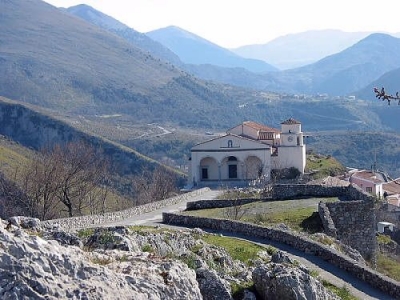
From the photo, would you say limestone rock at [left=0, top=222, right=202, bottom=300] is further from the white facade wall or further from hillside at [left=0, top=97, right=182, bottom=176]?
hillside at [left=0, top=97, right=182, bottom=176]

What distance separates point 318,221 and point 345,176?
Result: 45060 mm

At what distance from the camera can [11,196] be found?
38156 millimetres

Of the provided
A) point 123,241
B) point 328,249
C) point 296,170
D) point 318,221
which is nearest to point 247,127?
point 296,170

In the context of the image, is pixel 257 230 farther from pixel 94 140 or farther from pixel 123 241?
pixel 94 140

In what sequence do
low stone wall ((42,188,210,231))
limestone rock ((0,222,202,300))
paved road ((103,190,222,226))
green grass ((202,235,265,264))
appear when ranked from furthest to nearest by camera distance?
paved road ((103,190,222,226)), low stone wall ((42,188,210,231)), green grass ((202,235,265,264)), limestone rock ((0,222,202,300))

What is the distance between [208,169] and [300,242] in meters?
46.3

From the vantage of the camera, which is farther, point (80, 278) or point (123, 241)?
point (123, 241)

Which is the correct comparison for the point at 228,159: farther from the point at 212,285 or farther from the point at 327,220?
the point at 212,285

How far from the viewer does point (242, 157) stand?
6272cm

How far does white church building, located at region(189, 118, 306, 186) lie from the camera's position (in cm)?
6234

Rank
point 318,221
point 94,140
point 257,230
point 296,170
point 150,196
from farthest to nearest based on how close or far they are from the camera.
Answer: point 94,140, point 296,170, point 150,196, point 318,221, point 257,230

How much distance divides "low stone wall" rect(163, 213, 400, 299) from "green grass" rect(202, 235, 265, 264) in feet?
3.75

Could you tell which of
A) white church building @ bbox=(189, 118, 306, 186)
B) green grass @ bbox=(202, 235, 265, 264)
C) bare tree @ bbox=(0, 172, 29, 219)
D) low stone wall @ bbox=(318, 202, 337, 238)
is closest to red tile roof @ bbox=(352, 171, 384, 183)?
white church building @ bbox=(189, 118, 306, 186)

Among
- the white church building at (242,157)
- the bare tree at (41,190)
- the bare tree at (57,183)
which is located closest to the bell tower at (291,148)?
the white church building at (242,157)
